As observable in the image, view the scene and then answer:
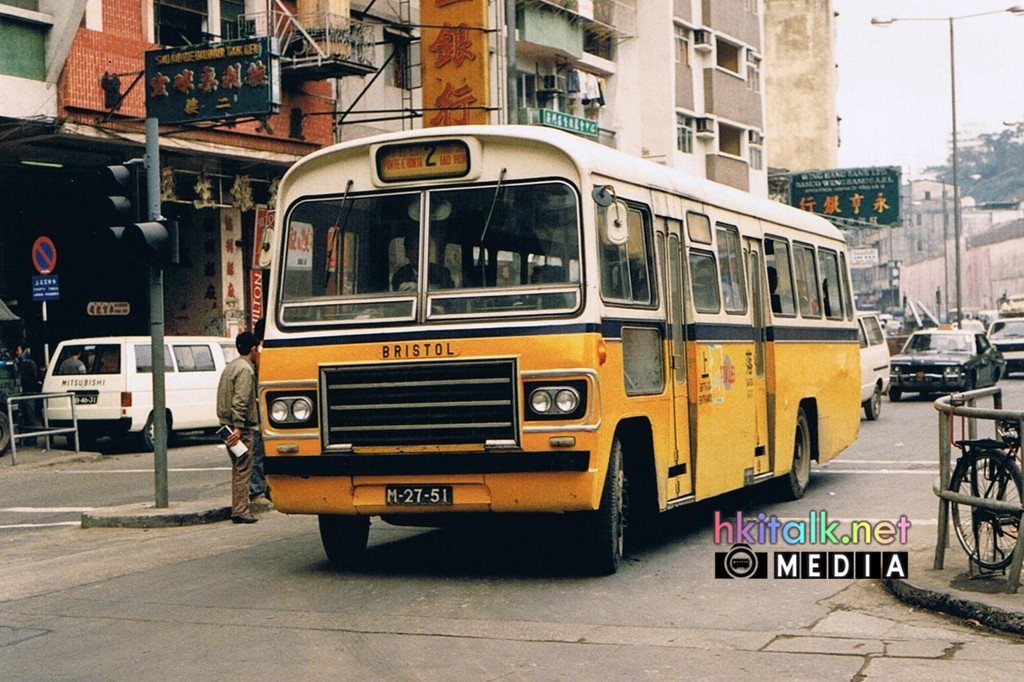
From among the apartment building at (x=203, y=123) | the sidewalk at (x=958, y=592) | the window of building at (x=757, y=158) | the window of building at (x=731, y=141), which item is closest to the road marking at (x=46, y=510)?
the apartment building at (x=203, y=123)

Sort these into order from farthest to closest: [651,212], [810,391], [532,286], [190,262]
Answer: [190,262] < [810,391] < [651,212] < [532,286]

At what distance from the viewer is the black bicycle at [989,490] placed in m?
7.83

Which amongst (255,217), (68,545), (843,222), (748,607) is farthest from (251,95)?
(843,222)

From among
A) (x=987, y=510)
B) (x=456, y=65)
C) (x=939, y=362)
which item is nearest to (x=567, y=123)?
(x=456, y=65)

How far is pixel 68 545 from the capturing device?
1225 centimetres

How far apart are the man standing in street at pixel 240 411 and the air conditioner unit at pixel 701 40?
3708 cm

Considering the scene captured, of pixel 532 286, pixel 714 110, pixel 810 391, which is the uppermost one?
pixel 714 110

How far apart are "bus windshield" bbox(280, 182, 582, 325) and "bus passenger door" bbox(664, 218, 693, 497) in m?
1.63

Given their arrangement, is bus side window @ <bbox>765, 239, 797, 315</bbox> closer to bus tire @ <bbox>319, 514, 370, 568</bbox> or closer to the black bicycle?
the black bicycle

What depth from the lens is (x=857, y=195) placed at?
53688mm

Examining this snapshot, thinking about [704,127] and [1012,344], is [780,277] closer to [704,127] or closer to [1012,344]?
[1012,344]

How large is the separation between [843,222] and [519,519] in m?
45.9

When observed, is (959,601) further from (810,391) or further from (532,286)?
(810,391)

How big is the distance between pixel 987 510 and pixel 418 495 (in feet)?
11.5
